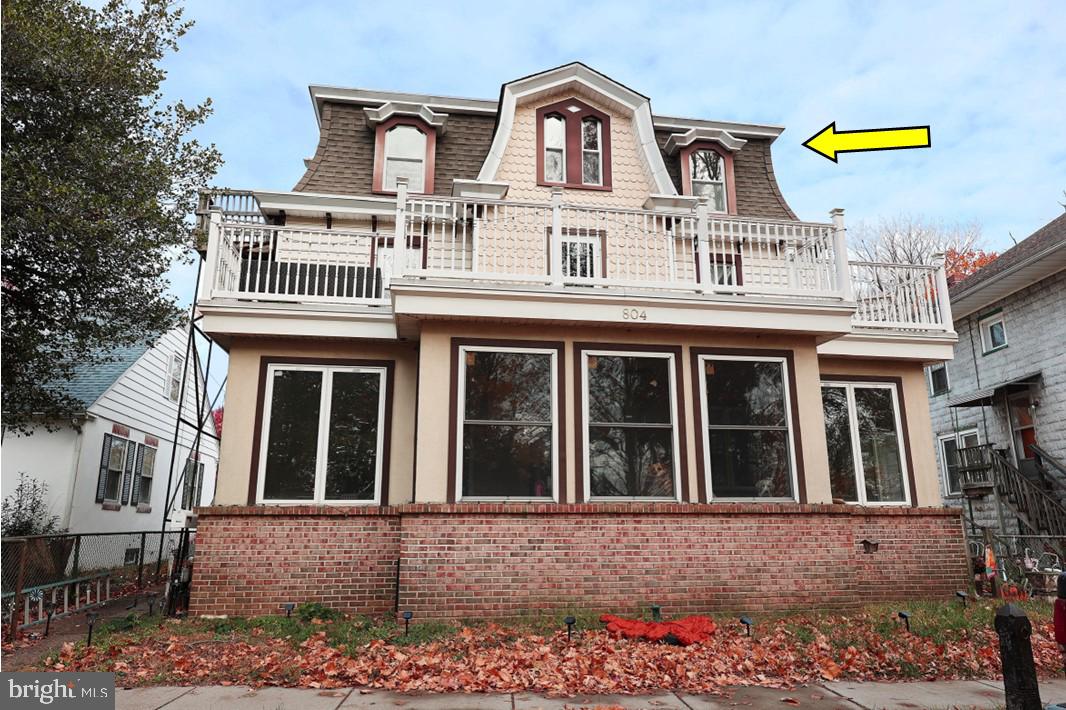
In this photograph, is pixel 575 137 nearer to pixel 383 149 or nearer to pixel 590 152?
pixel 590 152

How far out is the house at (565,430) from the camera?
8.39 meters

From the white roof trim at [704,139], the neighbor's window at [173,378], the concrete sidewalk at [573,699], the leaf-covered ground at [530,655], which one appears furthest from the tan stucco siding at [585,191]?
the neighbor's window at [173,378]

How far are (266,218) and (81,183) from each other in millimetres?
2871

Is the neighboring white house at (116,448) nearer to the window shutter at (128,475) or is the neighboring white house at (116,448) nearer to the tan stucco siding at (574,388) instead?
the window shutter at (128,475)

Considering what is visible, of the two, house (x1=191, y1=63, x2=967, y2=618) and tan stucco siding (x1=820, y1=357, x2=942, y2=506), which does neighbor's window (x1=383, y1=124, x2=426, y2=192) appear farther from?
tan stucco siding (x1=820, y1=357, x2=942, y2=506)

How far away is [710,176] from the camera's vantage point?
1412 cm

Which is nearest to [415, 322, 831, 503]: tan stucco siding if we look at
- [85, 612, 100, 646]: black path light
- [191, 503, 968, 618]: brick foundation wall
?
[191, 503, 968, 618]: brick foundation wall

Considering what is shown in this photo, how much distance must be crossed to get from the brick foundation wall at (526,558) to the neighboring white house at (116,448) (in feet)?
14.6

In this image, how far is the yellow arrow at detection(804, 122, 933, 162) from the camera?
8578 millimetres

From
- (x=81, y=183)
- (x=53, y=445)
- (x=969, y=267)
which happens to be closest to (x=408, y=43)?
(x=81, y=183)

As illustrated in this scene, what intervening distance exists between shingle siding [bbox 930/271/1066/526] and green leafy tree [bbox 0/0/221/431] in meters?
17.9

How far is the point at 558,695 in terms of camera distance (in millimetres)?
5508

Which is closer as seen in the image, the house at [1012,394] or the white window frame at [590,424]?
the white window frame at [590,424]

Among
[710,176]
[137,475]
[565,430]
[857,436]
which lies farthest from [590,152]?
[137,475]
